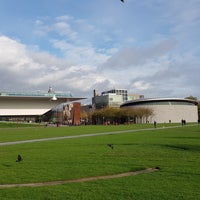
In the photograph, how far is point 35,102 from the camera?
123875 mm

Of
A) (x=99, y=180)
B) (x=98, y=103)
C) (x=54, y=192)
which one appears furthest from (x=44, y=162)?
(x=98, y=103)

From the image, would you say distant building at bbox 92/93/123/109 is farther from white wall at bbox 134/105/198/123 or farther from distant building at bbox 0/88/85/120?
distant building at bbox 0/88/85/120

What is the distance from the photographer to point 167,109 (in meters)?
137

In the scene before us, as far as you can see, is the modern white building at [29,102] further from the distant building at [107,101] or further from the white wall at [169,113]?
the distant building at [107,101]

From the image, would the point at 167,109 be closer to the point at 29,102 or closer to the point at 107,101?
the point at 107,101

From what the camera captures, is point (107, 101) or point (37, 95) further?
point (107, 101)

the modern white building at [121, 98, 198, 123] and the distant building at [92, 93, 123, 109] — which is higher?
the distant building at [92, 93, 123, 109]

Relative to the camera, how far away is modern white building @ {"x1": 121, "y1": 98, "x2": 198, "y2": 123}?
13512 cm

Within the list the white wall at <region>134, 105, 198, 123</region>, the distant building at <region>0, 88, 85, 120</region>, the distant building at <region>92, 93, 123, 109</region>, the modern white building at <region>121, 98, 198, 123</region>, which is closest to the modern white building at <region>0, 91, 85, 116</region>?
the distant building at <region>0, 88, 85, 120</region>

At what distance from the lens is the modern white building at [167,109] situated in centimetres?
13512

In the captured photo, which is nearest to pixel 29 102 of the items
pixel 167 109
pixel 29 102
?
pixel 29 102

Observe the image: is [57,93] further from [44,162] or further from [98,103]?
[44,162]

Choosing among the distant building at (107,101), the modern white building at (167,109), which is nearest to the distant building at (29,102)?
the modern white building at (167,109)

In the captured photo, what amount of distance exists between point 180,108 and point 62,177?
442ft
